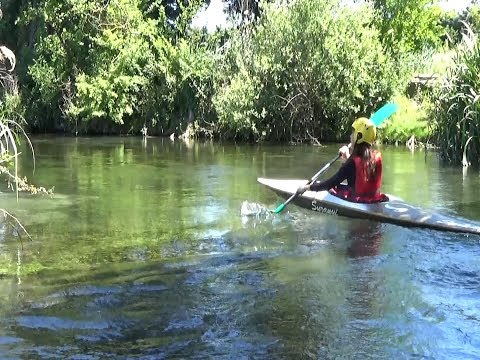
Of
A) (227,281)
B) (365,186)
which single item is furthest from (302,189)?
(227,281)

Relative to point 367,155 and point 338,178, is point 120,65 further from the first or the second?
point 367,155

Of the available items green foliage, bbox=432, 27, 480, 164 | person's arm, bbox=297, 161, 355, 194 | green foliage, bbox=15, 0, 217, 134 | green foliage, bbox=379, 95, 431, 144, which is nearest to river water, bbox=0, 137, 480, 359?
person's arm, bbox=297, 161, 355, 194

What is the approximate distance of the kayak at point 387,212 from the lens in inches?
322

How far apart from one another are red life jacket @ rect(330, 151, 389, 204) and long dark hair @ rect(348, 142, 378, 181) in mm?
26

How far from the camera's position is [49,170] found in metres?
15.6

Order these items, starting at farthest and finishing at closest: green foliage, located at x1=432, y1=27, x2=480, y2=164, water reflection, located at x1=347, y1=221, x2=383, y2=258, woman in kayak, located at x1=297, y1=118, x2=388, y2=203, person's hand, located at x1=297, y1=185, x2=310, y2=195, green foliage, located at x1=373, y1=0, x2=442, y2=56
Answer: green foliage, located at x1=373, y1=0, x2=442, y2=56
green foliage, located at x1=432, y1=27, x2=480, y2=164
person's hand, located at x1=297, y1=185, x2=310, y2=195
woman in kayak, located at x1=297, y1=118, x2=388, y2=203
water reflection, located at x1=347, y1=221, x2=383, y2=258

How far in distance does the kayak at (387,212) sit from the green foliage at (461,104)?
20.8ft

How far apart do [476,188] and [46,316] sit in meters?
8.99

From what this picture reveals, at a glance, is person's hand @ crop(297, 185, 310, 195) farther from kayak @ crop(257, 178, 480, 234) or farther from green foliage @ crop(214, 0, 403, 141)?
green foliage @ crop(214, 0, 403, 141)

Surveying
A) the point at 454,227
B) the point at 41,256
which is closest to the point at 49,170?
the point at 41,256

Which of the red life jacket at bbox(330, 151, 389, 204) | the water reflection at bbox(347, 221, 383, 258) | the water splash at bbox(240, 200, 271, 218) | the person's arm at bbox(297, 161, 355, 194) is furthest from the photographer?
the water splash at bbox(240, 200, 271, 218)

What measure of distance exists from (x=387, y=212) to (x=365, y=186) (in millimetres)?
468

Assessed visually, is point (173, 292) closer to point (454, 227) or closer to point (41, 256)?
point (41, 256)

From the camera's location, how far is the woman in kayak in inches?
334
